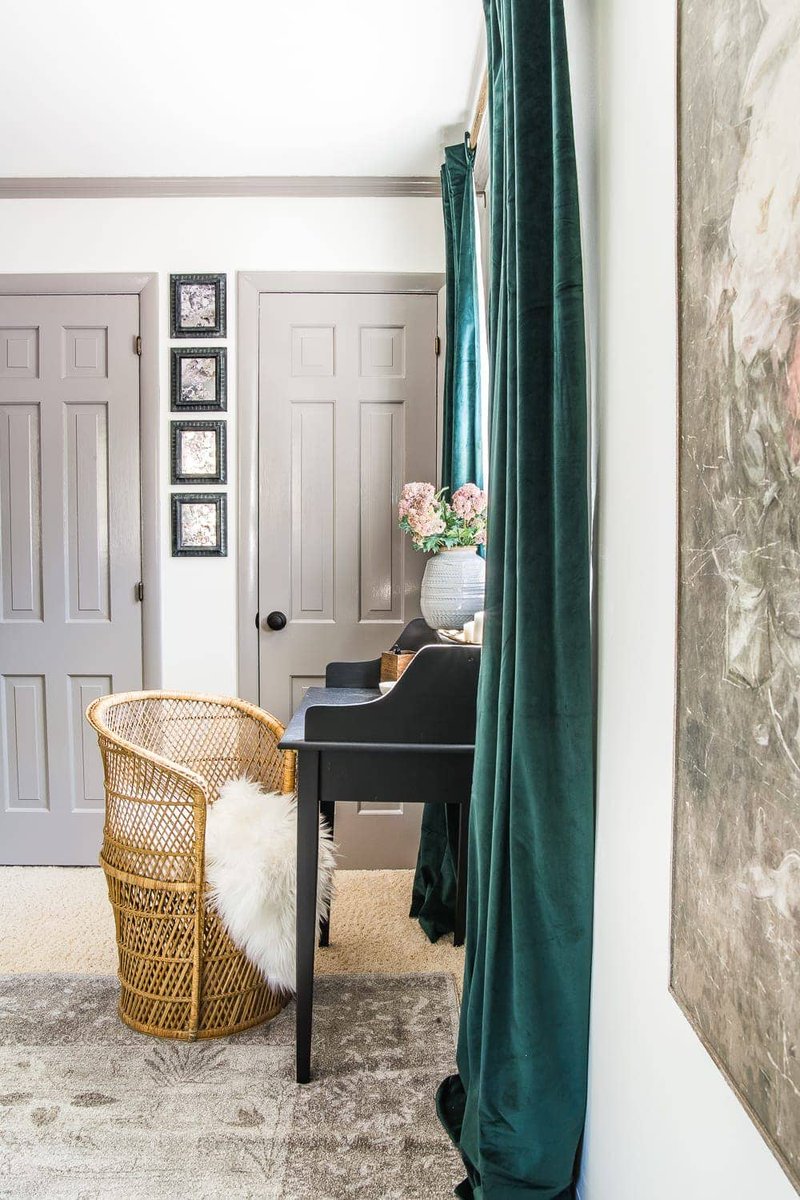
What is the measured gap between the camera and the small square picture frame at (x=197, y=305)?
3217 mm

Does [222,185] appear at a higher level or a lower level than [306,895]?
higher

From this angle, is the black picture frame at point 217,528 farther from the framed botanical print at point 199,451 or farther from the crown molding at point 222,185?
the crown molding at point 222,185

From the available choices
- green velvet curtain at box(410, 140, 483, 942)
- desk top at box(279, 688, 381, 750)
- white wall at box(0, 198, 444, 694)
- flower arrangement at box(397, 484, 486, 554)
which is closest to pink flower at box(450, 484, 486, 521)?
flower arrangement at box(397, 484, 486, 554)

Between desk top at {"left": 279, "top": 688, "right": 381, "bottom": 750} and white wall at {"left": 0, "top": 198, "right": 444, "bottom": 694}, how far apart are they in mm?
850

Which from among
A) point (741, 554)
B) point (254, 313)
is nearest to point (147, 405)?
point (254, 313)

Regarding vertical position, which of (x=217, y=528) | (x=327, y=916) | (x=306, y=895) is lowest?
(x=327, y=916)

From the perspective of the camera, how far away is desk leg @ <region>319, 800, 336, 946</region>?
2.48 meters

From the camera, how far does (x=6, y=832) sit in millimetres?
3311

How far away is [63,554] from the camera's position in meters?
3.28

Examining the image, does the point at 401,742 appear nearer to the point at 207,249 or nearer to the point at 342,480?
the point at 342,480

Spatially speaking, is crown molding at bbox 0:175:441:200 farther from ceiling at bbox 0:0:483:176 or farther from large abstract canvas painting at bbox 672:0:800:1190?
large abstract canvas painting at bbox 672:0:800:1190

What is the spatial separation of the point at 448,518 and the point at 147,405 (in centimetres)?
152

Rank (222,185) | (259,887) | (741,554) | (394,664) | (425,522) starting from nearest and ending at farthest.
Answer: (741,554) < (259,887) < (425,522) < (394,664) < (222,185)

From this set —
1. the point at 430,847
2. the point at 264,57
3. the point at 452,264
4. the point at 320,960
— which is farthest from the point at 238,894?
the point at 264,57
